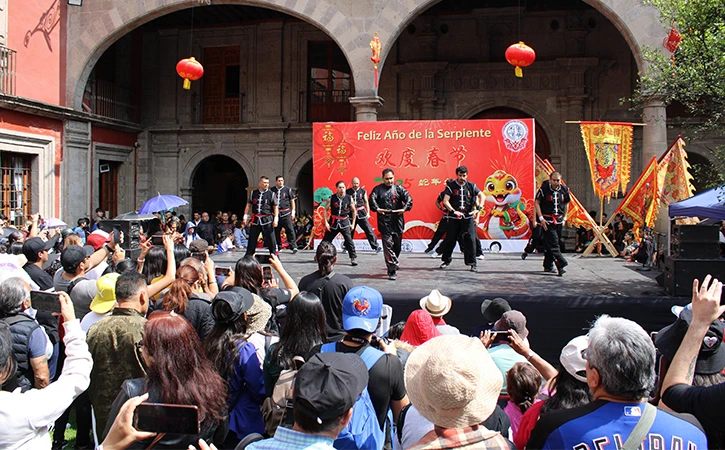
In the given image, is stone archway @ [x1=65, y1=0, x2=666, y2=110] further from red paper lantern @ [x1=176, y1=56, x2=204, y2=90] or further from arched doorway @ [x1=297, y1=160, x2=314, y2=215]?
arched doorway @ [x1=297, y1=160, x2=314, y2=215]

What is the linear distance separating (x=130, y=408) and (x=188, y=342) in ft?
1.27

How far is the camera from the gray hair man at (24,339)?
11.5ft

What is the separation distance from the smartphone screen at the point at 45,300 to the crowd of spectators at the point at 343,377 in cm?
24

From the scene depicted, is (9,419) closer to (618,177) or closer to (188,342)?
(188,342)

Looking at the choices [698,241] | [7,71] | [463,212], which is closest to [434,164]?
[463,212]

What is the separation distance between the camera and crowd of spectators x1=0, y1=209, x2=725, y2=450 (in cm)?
197

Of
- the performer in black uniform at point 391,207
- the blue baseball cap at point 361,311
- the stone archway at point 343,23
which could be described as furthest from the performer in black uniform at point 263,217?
the blue baseball cap at point 361,311

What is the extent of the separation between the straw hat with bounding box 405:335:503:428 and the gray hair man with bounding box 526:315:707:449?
0.25 meters

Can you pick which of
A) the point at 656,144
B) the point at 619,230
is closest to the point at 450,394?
the point at 656,144

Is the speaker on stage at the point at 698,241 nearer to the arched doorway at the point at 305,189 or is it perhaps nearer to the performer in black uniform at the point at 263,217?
the performer in black uniform at the point at 263,217

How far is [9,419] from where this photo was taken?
2.39 m

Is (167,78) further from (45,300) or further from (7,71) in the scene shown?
(45,300)

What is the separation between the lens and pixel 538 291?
24.4 feet

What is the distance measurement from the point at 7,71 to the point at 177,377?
14520 millimetres
